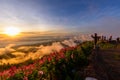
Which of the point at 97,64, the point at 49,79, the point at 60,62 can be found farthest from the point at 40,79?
the point at 97,64

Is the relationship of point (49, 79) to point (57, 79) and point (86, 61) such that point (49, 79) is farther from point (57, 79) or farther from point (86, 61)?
point (86, 61)

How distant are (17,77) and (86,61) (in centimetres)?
734

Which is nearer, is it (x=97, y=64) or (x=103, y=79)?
(x=103, y=79)

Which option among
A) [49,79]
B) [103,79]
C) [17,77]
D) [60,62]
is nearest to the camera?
[17,77]

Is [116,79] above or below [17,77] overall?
below

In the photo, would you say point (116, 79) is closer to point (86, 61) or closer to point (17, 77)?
point (86, 61)

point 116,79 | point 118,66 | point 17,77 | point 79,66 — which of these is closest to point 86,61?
point 79,66

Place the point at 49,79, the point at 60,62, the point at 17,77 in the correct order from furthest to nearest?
the point at 60,62 < the point at 49,79 < the point at 17,77

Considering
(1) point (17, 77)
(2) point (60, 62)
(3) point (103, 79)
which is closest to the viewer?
(1) point (17, 77)

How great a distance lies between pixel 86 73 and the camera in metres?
15.4

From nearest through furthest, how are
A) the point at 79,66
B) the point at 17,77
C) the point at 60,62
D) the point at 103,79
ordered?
the point at 17,77
the point at 103,79
the point at 60,62
the point at 79,66

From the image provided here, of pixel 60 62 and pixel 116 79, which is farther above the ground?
pixel 60 62

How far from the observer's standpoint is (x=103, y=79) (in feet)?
47.9

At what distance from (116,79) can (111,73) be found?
94cm
